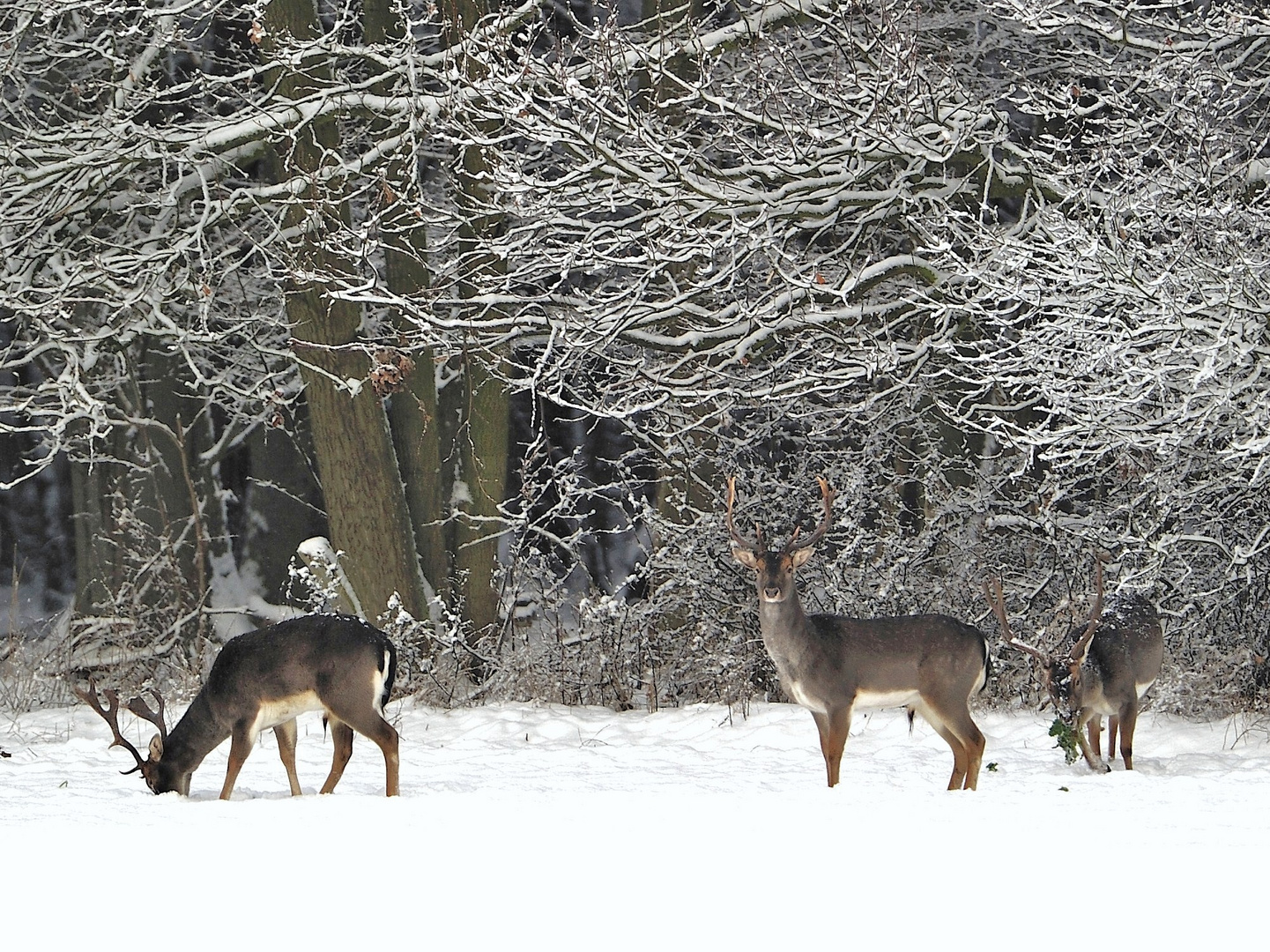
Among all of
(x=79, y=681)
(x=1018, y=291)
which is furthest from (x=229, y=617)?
(x=1018, y=291)

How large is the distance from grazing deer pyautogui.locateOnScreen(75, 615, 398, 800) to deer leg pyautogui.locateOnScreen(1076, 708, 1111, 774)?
3.31 metres

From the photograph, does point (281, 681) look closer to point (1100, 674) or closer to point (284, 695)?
point (284, 695)

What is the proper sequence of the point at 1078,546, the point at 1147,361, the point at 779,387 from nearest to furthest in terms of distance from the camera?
the point at 1147,361 < the point at 779,387 < the point at 1078,546

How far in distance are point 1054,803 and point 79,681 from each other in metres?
7.45


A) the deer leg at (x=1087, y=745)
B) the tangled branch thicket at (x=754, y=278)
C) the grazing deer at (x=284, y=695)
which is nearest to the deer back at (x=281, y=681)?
the grazing deer at (x=284, y=695)

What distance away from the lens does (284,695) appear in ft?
22.8

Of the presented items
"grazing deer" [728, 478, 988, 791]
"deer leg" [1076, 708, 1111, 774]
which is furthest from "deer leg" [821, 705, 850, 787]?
"deer leg" [1076, 708, 1111, 774]

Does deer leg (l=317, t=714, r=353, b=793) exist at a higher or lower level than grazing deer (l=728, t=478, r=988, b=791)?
lower

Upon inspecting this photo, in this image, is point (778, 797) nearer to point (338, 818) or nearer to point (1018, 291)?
point (338, 818)

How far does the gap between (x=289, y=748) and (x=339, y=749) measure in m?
0.23

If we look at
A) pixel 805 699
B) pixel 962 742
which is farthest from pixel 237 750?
pixel 962 742

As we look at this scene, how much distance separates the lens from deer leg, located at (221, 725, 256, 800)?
6879 millimetres

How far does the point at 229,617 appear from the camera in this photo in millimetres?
15867

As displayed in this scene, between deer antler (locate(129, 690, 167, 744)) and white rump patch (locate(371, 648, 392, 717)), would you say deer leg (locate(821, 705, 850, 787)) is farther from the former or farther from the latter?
deer antler (locate(129, 690, 167, 744))
